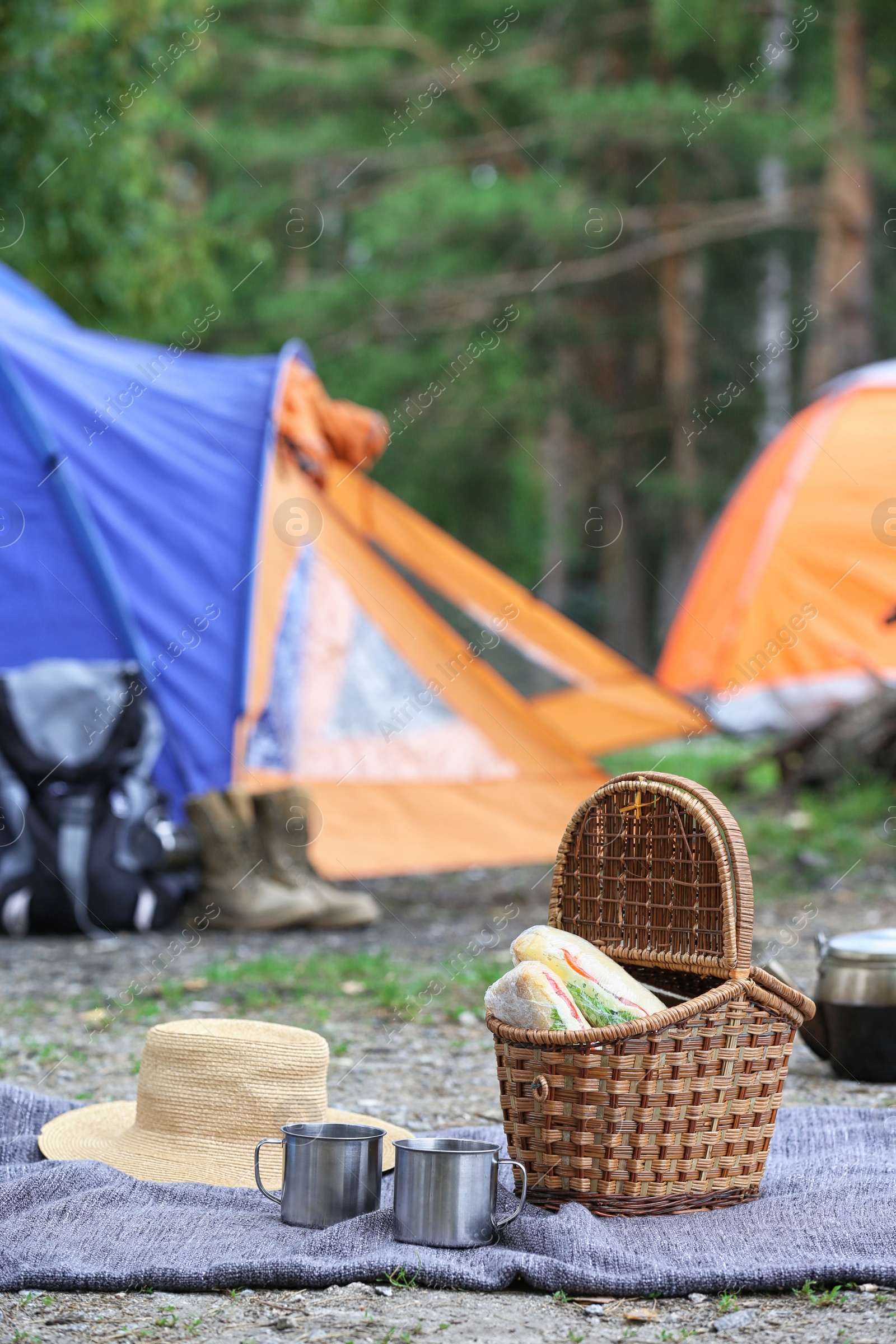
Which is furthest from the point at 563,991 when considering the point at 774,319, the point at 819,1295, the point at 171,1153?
the point at 774,319

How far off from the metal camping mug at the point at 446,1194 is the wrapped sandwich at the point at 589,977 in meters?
0.27

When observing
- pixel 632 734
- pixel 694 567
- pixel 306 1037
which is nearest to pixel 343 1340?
pixel 306 1037

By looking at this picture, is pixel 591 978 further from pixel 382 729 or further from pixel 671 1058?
pixel 382 729

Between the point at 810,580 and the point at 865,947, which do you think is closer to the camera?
Answer: the point at 865,947

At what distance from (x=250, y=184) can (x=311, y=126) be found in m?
1.17

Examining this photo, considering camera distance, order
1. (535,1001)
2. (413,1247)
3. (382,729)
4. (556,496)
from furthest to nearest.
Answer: (556,496) → (382,729) → (535,1001) → (413,1247)

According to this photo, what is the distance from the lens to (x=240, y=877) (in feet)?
16.5

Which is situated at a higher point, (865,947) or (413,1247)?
(865,947)

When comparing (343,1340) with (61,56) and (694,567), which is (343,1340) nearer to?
(61,56)

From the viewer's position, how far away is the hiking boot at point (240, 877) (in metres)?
4.95

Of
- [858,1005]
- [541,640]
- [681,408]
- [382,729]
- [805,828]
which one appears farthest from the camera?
[681,408]

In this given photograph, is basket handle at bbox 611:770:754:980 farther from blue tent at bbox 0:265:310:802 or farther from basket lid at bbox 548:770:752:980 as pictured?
blue tent at bbox 0:265:310:802

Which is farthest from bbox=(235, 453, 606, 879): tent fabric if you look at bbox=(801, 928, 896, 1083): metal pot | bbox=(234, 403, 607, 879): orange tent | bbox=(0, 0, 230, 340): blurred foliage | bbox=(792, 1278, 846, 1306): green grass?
bbox=(0, 0, 230, 340): blurred foliage

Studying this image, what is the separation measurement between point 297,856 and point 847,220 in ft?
31.7
